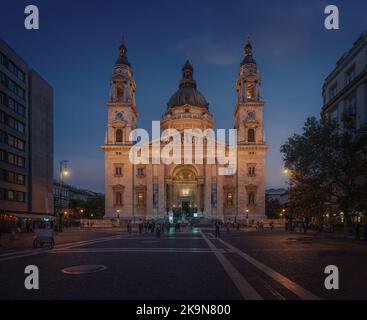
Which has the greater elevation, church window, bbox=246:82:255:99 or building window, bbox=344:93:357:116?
church window, bbox=246:82:255:99

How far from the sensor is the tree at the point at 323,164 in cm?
3503

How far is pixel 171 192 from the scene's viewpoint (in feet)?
295

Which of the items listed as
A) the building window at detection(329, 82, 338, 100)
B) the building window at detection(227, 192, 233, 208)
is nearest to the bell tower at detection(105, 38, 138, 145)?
the building window at detection(227, 192, 233, 208)

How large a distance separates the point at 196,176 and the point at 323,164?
53.8 meters

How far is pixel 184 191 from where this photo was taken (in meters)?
92.3

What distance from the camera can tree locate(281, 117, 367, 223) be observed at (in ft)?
115

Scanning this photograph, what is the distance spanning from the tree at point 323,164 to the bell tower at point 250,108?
154ft

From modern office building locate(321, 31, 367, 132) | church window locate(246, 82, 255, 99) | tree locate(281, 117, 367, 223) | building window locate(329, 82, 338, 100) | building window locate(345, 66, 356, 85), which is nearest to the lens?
tree locate(281, 117, 367, 223)

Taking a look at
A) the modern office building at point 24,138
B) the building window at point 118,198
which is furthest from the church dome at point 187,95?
the modern office building at point 24,138

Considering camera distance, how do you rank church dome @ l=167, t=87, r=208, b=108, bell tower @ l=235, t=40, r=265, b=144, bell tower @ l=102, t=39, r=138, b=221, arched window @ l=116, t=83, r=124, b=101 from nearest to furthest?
bell tower @ l=102, t=39, r=138, b=221 < bell tower @ l=235, t=40, r=265, b=144 < arched window @ l=116, t=83, r=124, b=101 < church dome @ l=167, t=87, r=208, b=108

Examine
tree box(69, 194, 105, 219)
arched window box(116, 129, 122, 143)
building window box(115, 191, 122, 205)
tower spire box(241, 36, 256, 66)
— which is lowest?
tree box(69, 194, 105, 219)

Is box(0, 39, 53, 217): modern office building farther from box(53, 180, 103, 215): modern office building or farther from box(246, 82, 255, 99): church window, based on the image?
box(53, 180, 103, 215): modern office building

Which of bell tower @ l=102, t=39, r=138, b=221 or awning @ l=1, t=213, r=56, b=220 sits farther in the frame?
bell tower @ l=102, t=39, r=138, b=221

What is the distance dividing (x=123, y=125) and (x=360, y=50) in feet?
178
